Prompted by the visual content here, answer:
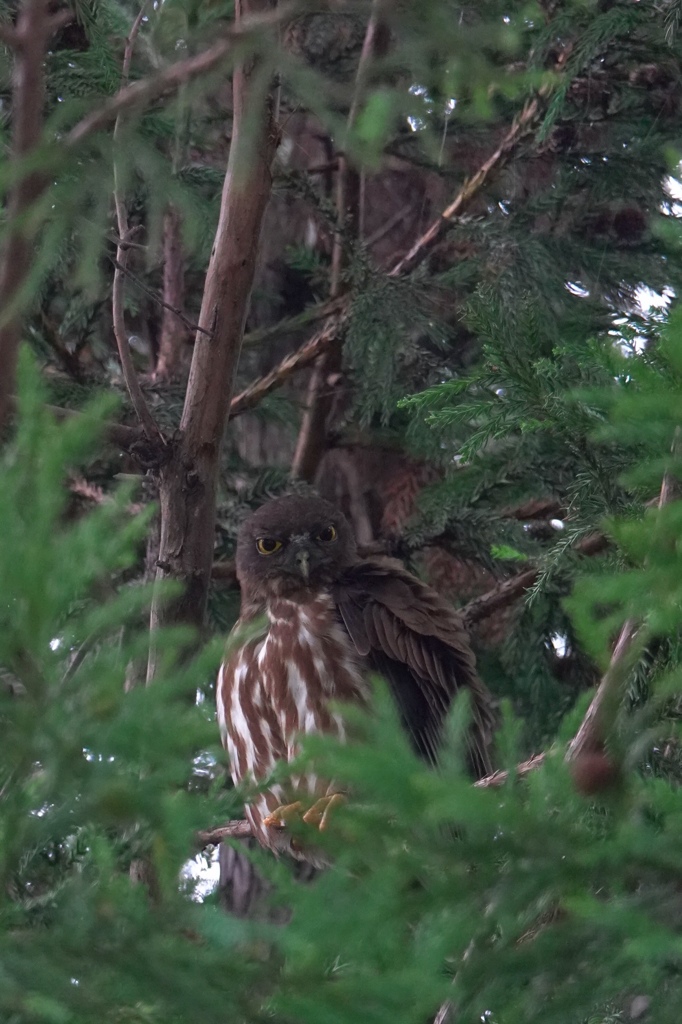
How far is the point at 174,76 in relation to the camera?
2195 millimetres

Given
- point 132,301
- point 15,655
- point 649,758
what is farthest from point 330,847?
point 132,301

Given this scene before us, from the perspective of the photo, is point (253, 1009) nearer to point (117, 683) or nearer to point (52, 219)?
point (117, 683)

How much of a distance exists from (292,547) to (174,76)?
2.44m

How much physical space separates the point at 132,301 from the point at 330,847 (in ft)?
12.4

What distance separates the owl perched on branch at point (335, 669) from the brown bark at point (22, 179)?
2.03 m

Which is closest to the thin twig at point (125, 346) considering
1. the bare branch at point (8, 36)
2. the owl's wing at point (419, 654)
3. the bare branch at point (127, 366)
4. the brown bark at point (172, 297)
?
the bare branch at point (127, 366)

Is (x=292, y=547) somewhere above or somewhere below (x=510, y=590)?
above

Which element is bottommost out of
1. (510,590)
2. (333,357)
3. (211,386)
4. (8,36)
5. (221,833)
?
(221,833)

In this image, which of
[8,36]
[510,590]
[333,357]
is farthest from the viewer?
[333,357]

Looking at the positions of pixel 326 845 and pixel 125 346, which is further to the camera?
pixel 125 346

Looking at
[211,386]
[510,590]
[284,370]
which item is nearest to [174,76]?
[211,386]

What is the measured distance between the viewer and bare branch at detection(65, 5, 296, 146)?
2.13 meters

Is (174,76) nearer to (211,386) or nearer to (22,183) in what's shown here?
(22,183)

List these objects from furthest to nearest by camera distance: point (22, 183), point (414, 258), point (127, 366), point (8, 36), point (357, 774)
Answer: point (414, 258), point (127, 366), point (22, 183), point (8, 36), point (357, 774)
